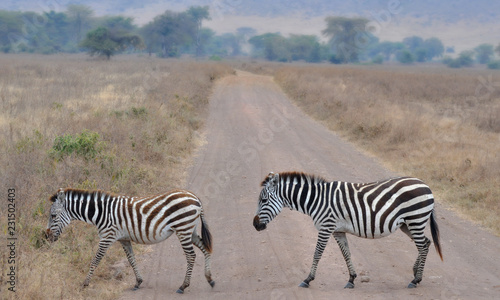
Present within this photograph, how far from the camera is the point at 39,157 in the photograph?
952 centimetres

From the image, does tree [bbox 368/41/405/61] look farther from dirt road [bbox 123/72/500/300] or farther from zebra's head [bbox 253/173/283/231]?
zebra's head [bbox 253/173/283/231]

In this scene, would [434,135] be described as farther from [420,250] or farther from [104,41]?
[104,41]

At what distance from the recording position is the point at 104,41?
5703 centimetres

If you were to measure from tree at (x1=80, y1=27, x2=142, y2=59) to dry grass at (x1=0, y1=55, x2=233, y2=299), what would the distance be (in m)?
36.3

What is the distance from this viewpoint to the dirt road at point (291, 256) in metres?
6.28

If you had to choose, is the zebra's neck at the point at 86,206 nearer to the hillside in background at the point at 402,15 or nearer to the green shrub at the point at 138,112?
the green shrub at the point at 138,112

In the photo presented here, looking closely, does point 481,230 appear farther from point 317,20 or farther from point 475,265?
point 317,20

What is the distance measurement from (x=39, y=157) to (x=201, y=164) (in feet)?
15.7

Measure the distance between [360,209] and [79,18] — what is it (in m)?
94.8

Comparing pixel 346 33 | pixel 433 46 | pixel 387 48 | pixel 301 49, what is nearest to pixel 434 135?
pixel 346 33

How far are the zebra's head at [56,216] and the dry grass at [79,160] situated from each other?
0.30m

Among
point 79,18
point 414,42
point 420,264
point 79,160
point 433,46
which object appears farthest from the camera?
point 414,42

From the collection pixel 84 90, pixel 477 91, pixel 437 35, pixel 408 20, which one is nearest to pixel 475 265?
pixel 84 90

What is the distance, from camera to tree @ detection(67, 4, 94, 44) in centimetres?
9200
